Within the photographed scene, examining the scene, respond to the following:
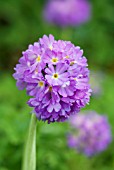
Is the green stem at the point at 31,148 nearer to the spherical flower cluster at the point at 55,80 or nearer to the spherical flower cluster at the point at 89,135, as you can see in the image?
the spherical flower cluster at the point at 55,80

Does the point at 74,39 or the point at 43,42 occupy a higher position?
the point at 74,39

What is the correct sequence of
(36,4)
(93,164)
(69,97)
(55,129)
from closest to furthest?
1. (69,97)
2. (55,129)
3. (93,164)
4. (36,4)

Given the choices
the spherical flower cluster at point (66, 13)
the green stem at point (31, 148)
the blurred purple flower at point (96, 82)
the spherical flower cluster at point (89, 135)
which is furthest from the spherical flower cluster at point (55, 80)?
the spherical flower cluster at point (66, 13)

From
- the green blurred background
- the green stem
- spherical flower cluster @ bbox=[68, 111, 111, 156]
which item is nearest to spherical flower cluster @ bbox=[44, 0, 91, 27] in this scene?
the green blurred background

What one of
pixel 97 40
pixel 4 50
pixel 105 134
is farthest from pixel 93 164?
pixel 4 50

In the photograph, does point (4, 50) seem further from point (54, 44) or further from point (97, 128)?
point (54, 44)

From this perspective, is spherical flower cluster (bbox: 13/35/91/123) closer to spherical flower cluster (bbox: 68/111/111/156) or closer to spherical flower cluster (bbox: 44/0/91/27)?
spherical flower cluster (bbox: 68/111/111/156)
